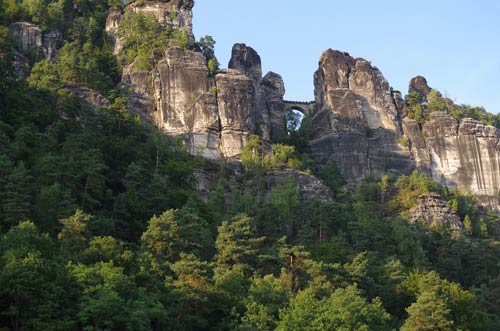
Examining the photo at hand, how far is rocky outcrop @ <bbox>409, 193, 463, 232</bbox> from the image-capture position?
64.2 meters

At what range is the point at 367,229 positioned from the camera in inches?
2117

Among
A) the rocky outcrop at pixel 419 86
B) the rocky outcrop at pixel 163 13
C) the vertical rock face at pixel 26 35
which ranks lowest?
the rocky outcrop at pixel 419 86

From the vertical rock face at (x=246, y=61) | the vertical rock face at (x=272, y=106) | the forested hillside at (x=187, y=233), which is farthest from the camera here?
the vertical rock face at (x=246, y=61)

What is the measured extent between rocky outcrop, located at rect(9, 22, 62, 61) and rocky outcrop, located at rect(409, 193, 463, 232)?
32354mm

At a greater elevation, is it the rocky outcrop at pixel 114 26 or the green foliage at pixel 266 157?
the rocky outcrop at pixel 114 26

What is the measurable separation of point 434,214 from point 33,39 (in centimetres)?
3558

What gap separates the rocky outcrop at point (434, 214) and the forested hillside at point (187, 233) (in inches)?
5.9

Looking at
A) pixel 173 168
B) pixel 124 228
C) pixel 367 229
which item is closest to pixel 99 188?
pixel 124 228

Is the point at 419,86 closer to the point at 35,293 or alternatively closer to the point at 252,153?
the point at 252,153

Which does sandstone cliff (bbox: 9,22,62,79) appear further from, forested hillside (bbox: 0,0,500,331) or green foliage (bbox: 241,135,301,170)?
green foliage (bbox: 241,135,301,170)

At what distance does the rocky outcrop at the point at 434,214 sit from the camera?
6419 cm

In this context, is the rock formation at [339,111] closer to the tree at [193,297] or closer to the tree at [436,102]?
the tree at [436,102]

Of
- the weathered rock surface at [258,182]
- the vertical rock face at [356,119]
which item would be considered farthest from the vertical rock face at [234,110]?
the vertical rock face at [356,119]

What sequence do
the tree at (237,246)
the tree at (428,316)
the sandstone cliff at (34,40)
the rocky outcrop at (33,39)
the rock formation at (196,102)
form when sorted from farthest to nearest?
the rocky outcrop at (33,39) < the sandstone cliff at (34,40) < the rock formation at (196,102) < the tree at (237,246) < the tree at (428,316)
